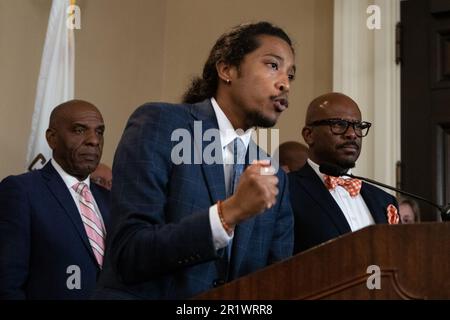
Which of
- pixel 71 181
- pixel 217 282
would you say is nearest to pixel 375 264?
pixel 217 282

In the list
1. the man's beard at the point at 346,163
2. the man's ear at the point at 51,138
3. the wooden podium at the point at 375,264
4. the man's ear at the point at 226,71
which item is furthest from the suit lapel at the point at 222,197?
the man's ear at the point at 51,138

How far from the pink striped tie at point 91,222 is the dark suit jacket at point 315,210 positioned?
78cm

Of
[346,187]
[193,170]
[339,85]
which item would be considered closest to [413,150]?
[339,85]

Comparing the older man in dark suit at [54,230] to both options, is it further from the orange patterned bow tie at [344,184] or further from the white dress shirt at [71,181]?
the orange patterned bow tie at [344,184]

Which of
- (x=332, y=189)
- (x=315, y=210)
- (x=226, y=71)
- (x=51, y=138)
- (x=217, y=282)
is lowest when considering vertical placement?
(x=217, y=282)

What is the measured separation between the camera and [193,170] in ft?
5.81

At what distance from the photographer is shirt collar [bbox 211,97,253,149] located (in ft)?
6.34

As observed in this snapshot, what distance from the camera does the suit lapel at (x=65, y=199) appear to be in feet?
9.11

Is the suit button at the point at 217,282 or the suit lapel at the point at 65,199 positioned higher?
the suit lapel at the point at 65,199

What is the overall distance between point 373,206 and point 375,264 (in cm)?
157

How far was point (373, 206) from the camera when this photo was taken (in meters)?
2.84

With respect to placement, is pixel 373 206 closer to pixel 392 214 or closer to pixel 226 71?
pixel 392 214

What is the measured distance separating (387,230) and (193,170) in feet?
2.01

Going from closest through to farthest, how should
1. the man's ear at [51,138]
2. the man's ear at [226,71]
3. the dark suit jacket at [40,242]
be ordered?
the man's ear at [226,71], the dark suit jacket at [40,242], the man's ear at [51,138]
